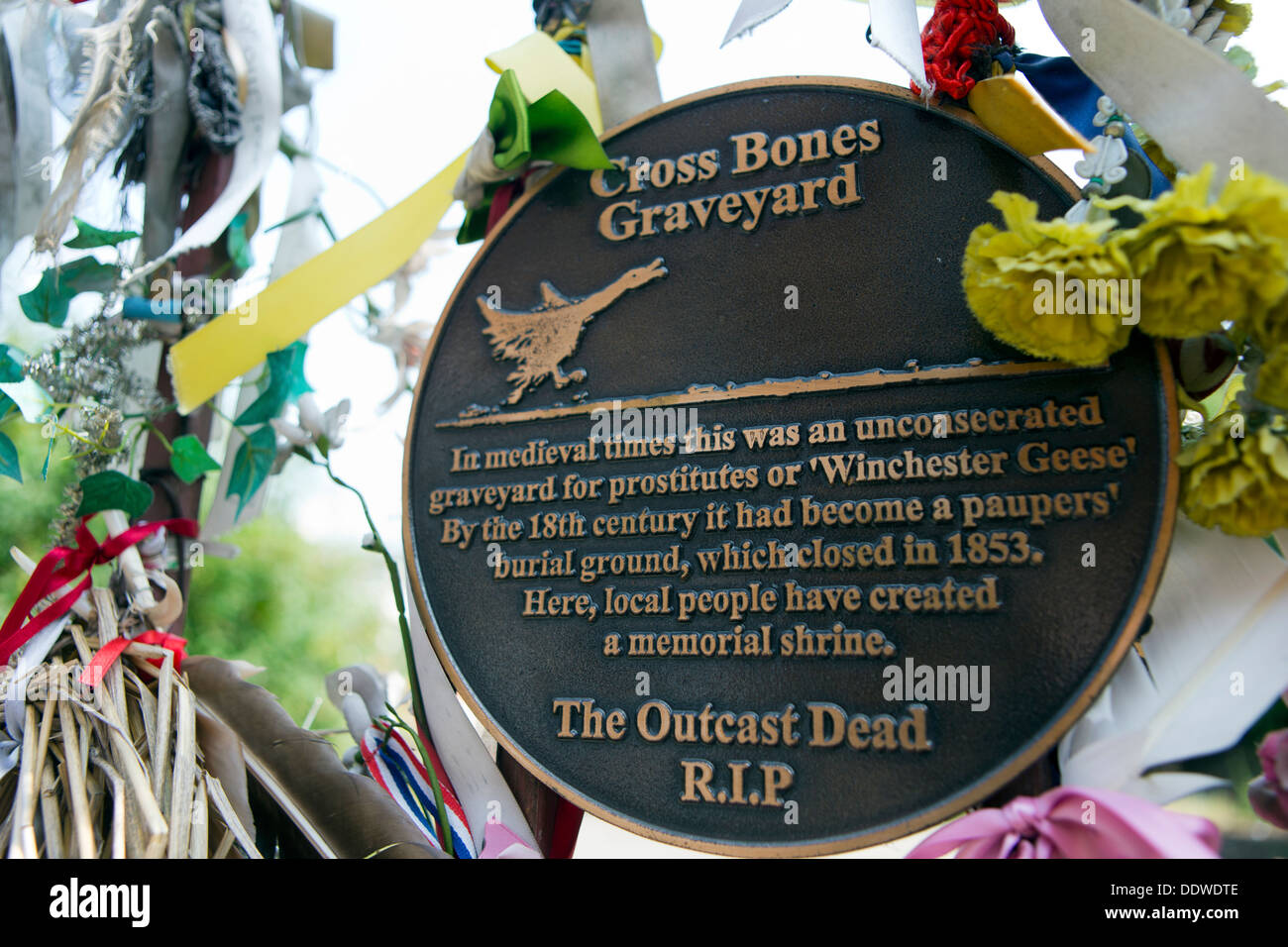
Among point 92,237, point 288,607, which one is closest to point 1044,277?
point 92,237

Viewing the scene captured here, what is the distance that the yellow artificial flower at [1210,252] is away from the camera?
3.90 feet

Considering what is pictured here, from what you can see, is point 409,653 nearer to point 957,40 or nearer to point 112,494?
point 112,494

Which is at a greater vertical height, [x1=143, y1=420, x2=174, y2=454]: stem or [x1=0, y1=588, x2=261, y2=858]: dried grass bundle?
[x1=143, y1=420, x2=174, y2=454]: stem

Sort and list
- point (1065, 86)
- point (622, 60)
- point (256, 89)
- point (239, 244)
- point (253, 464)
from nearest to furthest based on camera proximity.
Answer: point (1065, 86), point (622, 60), point (253, 464), point (256, 89), point (239, 244)

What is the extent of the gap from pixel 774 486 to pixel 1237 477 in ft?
2.68

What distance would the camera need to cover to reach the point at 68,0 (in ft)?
8.54

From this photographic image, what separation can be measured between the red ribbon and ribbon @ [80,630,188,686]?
0.17m

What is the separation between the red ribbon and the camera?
2027 millimetres

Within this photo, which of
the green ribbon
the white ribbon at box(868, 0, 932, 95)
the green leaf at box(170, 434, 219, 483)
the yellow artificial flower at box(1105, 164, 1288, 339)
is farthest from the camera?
the green leaf at box(170, 434, 219, 483)

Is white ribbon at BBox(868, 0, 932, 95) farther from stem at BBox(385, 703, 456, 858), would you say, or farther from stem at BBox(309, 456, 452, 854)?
stem at BBox(385, 703, 456, 858)

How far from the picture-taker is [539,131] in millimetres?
2029

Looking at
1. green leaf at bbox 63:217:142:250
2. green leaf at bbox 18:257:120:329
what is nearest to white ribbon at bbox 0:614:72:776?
green leaf at bbox 18:257:120:329

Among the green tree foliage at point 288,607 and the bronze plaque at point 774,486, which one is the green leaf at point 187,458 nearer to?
the bronze plaque at point 774,486

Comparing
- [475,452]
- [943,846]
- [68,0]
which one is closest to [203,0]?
[68,0]
